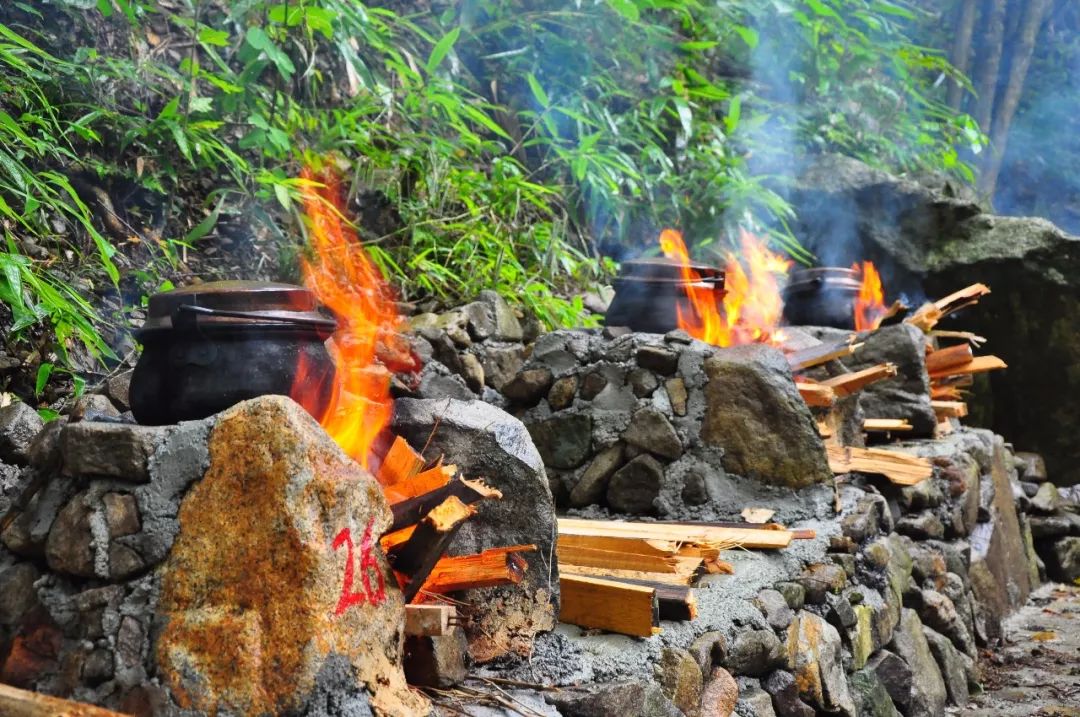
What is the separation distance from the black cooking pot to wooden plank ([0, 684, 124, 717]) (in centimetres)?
584

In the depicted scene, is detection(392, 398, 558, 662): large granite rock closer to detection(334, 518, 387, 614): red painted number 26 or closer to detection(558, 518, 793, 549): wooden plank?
detection(334, 518, 387, 614): red painted number 26

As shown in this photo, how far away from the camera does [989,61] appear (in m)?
13.0

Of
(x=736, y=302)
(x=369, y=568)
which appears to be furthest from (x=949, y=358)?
(x=369, y=568)

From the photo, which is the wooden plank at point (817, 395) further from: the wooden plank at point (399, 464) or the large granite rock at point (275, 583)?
the large granite rock at point (275, 583)

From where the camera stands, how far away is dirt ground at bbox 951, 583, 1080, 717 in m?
4.18

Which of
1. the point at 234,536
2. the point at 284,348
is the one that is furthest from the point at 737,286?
the point at 234,536

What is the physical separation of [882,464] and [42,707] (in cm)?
402

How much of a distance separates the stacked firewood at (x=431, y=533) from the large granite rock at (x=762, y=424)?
5.66ft

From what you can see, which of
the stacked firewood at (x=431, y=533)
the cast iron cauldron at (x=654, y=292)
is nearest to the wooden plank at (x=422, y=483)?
the stacked firewood at (x=431, y=533)

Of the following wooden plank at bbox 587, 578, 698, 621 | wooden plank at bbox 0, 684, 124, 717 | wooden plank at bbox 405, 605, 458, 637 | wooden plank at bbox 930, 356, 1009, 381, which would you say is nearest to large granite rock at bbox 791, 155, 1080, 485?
wooden plank at bbox 930, 356, 1009, 381

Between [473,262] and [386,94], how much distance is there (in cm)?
100

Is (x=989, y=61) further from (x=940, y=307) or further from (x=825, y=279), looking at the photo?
(x=825, y=279)

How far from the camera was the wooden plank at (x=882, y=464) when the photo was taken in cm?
470

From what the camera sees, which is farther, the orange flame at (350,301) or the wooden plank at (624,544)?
the wooden plank at (624,544)
